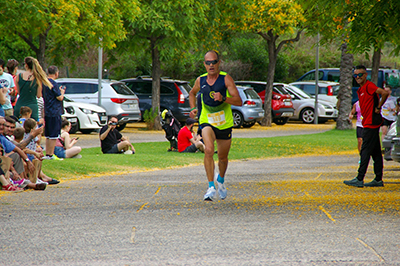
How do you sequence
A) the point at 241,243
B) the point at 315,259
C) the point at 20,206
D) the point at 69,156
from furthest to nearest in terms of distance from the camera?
the point at 69,156
the point at 20,206
the point at 241,243
the point at 315,259

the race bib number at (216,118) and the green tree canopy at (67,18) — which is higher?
the green tree canopy at (67,18)

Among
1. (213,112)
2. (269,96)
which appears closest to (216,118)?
(213,112)

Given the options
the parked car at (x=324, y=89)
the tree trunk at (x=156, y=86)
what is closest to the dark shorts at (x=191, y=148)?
the tree trunk at (x=156, y=86)

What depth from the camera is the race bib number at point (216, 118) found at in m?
8.12

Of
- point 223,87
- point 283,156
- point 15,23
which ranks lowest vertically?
point 283,156

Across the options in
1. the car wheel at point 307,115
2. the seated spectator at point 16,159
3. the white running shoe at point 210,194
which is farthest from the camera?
the car wheel at point 307,115

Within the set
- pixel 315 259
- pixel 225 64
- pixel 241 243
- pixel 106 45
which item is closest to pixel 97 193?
pixel 241 243

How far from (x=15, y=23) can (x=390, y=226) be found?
481 inches

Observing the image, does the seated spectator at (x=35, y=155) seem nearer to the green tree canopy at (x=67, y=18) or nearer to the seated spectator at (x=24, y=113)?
the seated spectator at (x=24, y=113)

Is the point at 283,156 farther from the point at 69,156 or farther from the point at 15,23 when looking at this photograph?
the point at 15,23

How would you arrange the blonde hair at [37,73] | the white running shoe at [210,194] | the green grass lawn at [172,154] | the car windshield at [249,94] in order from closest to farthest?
the white running shoe at [210,194] < the blonde hair at [37,73] < the green grass lawn at [172,154] < the car windshield at [249,94]

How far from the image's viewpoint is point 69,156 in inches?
527

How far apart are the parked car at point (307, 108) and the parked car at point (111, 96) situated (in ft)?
33.9

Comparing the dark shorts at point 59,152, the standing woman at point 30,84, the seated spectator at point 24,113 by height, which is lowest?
the dark shorts at point 59,152
